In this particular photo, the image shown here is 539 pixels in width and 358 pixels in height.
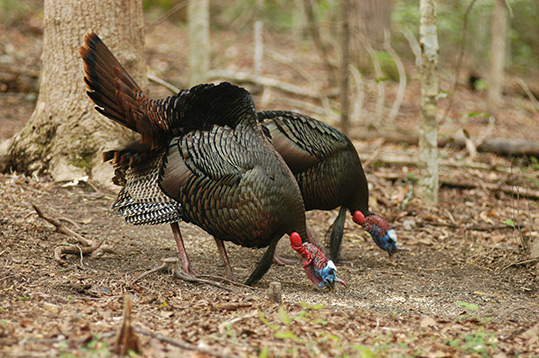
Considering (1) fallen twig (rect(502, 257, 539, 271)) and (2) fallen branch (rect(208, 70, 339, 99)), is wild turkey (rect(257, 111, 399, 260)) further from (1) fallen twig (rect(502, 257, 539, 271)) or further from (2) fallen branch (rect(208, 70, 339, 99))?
(2) fallen branch (rect(208, 70, 339, 99))


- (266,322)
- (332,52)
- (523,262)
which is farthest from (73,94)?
(332,52)

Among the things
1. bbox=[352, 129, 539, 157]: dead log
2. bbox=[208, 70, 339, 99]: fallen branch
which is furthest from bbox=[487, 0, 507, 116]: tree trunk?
bbox=[208, 70, 339, 99]: fallen branch

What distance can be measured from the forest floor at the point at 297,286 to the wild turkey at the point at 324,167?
1.14ft

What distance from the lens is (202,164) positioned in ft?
13.5

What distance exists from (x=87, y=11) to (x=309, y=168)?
111 inches

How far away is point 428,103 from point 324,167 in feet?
6.83

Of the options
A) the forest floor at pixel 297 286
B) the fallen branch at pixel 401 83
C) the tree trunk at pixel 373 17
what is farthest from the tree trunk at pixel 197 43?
the fallen branch at pixel 401 83

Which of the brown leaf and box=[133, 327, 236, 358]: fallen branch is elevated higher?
box=[133, 327, 236, 358]: fallen branch

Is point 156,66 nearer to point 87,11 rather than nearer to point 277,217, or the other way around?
point 87,11

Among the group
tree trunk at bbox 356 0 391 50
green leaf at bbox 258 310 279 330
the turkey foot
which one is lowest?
the turkey foot

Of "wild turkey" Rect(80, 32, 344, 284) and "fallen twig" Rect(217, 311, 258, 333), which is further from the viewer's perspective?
"wild turkey" Rect(80, 32, 344, 284)

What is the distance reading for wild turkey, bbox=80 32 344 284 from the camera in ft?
13.2

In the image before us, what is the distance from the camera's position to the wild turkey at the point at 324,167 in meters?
4.92

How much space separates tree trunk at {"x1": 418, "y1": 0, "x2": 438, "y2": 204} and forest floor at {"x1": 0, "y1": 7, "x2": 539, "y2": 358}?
0.29 metres
